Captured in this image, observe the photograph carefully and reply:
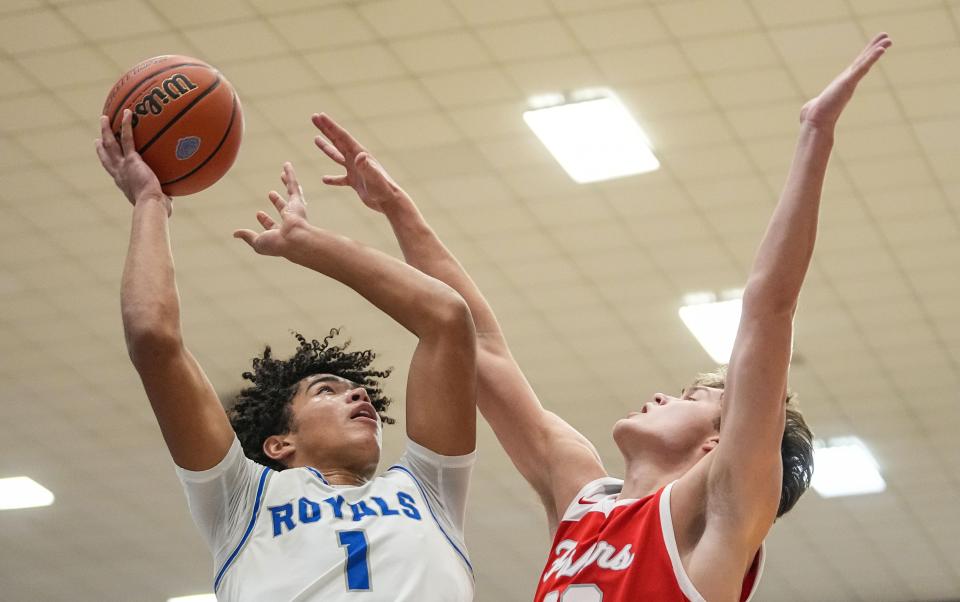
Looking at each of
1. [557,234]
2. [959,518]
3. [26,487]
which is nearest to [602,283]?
[557,234]

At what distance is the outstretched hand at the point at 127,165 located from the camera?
3273 millimetres

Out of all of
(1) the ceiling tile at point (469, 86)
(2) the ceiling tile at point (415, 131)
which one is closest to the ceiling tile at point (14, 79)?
(2) the ceiling tile at point (415, 131)

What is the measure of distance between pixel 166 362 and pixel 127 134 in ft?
2.25

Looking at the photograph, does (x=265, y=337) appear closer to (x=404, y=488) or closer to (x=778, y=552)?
(x=778, y=552)

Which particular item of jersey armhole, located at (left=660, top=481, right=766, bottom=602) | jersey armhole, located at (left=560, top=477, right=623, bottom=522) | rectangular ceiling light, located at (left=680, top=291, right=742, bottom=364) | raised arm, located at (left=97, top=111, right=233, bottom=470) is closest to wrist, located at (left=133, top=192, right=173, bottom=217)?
raised arm, located at (left=97, top=111, right=233, bottom=470)

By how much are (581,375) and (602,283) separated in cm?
153

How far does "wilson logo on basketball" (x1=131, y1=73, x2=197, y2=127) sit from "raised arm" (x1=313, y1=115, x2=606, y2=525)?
343 mm

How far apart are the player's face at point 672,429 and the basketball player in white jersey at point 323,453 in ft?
1.34

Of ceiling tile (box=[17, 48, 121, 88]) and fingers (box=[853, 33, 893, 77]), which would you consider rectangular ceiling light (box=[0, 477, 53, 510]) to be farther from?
fingers (box=[853, 33, 893, 77])

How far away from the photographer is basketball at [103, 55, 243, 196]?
3.46 metres

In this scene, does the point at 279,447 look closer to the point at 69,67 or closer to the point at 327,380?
the point at 327,380

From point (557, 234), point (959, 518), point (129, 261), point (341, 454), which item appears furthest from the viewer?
point (959, 518)

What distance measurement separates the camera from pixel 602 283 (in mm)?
9500

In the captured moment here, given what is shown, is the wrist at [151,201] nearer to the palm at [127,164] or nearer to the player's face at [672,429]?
the palm at [127,164]
